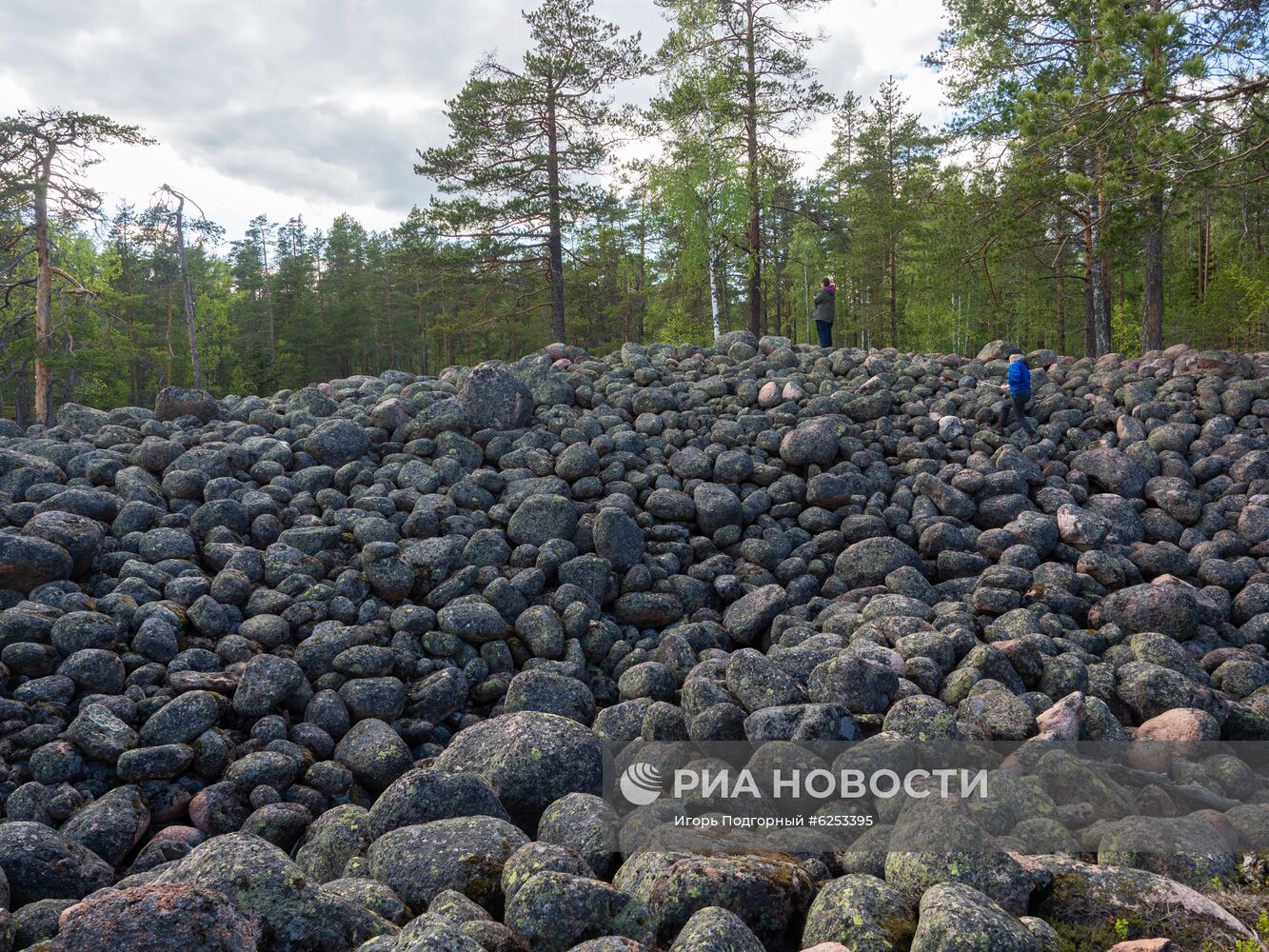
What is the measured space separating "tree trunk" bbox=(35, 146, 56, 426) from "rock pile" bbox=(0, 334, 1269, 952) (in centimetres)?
1386

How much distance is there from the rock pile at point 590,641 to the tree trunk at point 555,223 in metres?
11.3

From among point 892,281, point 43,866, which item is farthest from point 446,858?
point 892,281

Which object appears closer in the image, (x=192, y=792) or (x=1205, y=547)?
(x=192, y=792)

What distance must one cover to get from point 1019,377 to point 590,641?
25.4 ft

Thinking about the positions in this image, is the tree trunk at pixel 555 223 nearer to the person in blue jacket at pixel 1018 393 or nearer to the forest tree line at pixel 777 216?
the forest tree line at pixel 777 216

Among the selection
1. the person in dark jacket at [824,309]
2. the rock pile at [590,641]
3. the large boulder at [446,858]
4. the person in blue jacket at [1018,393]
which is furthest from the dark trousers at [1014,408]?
the large boulder at [446,858]

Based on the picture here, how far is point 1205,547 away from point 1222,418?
136 inches

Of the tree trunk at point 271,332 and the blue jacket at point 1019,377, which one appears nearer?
the blue jacket at point 1019,377

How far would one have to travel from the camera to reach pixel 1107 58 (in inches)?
373

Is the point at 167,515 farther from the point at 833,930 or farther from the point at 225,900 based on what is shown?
the point at 833,930

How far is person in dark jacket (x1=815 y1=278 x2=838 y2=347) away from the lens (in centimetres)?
1573

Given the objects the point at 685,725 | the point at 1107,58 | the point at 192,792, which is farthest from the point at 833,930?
the point at 1107,58

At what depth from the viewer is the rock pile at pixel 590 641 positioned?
3.22 meters

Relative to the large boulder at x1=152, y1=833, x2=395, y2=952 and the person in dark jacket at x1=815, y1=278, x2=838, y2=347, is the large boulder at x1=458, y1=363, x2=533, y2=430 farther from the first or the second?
the person in dark jacket at x1=815, y1=278, x2=838, y2=347
